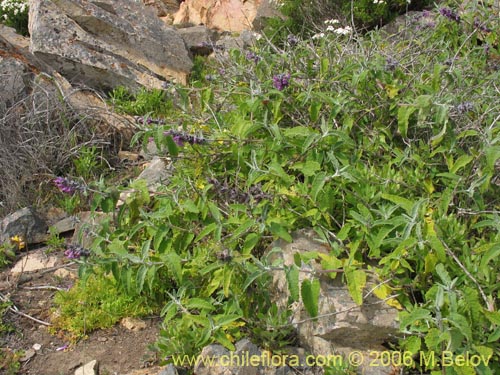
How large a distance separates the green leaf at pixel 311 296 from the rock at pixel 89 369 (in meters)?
1.32

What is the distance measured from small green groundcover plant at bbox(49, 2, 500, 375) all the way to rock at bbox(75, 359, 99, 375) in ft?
1.49

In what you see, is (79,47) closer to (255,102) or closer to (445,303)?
(255,102)

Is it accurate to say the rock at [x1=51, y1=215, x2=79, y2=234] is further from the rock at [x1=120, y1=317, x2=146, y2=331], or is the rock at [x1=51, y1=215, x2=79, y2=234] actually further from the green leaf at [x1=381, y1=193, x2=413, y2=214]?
the green leaf at [x1=381, y1=193, x2=413, y2=214]

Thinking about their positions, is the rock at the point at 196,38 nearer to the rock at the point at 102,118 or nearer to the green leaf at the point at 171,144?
A: the rock at the point at 102,118

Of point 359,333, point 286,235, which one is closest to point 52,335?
point 286,235

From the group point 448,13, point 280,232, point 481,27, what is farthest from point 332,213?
point 481,27

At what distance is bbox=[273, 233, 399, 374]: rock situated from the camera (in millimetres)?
2857

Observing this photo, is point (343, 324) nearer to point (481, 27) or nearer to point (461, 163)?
point (461, 163)

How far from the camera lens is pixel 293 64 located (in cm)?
431

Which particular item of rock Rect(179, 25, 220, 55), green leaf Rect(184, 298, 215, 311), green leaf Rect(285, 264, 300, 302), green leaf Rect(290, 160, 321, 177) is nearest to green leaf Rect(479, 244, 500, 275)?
green leaf Rect(285, 264, 300, 302)

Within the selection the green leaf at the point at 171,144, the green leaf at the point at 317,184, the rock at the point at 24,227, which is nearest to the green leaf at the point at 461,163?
the green leaf at the point at 317,184

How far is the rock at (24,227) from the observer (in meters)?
4.28

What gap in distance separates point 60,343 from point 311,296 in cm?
170

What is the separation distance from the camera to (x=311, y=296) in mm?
2736
